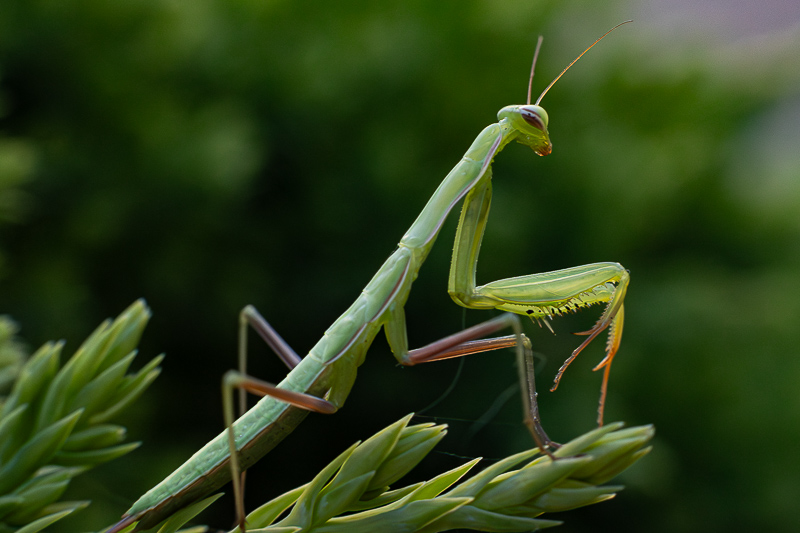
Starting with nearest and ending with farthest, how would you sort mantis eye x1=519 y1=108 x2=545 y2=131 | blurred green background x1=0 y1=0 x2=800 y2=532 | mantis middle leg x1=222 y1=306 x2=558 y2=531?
mantis middle leg x1=222 y1=306 x2=558 y2=531
mantis eye x1=519 y1=108 x2=545 y2=131
blurred green background x1=0 y1=0 x2=800 y2=532

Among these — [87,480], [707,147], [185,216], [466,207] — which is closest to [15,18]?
[185,216]

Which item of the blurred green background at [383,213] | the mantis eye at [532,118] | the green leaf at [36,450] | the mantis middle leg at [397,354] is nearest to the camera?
the green leaf at [36,450]

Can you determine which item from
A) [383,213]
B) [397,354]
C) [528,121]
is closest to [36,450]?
[397,354]

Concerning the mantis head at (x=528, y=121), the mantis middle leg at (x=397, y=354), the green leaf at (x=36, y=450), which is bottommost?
the mantis middle leg at (x=397, y=354)

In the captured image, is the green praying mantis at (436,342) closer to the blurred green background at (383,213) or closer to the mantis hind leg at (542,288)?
the mantis hind leg at (542,288)

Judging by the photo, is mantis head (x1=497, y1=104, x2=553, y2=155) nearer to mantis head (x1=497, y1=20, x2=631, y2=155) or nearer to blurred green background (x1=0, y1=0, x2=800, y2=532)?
mantis head (x1=497, y1=20, x2=631, y2=155)

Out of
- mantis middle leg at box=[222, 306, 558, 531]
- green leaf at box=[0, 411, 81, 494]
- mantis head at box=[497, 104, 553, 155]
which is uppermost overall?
mantis head at box=[497, 104, 553, 155]

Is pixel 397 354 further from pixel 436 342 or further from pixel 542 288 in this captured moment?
pixel 542 288

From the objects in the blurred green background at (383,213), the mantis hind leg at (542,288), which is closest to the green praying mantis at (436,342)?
the mantis hind leg at (542,288)

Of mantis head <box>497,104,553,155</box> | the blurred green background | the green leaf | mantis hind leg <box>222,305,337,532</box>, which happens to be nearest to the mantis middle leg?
mantis hind leg <box>222,305,337,532</box>
